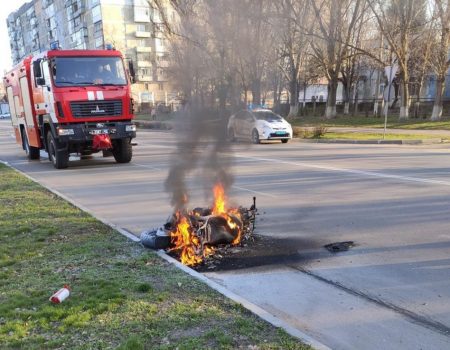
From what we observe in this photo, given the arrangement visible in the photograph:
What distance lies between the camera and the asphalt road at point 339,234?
3.58 meters

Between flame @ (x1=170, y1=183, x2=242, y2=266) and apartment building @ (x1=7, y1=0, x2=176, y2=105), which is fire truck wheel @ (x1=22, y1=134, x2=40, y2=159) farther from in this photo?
apartment building @ (x1=7, y1=0, x2=176, y2=105)

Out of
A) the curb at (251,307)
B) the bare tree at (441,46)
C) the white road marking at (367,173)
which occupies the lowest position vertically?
the white road marking at (367,173)

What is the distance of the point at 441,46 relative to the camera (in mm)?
29344

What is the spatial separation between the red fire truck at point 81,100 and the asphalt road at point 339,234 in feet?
3.56

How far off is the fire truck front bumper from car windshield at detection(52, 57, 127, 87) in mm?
1227

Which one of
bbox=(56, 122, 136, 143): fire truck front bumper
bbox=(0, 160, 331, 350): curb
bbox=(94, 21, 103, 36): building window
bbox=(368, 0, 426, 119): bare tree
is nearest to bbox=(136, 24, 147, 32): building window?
bbox=(94, 21, 103, 36): building window

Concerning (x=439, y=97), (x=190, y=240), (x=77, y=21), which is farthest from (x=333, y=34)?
(x=77, y=21)

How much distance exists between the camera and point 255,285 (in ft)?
14.3

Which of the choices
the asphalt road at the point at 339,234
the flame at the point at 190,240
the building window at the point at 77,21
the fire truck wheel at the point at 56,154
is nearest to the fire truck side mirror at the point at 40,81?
the fire truck wheel at the point at 56,154

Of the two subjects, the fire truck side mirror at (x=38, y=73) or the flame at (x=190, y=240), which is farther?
the fire truck side mirror at (x=38, y=73)

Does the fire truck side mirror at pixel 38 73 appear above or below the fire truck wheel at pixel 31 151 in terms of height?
above

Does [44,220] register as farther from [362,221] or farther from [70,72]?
[70,72]

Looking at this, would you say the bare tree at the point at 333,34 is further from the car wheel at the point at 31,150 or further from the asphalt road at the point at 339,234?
the car wheel at the point at 31,150

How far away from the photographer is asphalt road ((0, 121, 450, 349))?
358 cm
